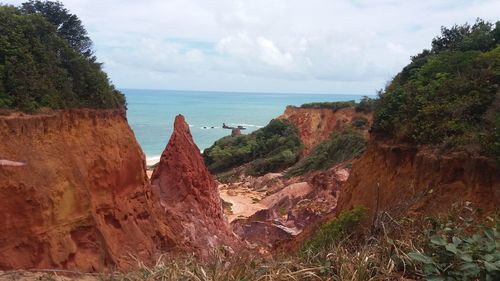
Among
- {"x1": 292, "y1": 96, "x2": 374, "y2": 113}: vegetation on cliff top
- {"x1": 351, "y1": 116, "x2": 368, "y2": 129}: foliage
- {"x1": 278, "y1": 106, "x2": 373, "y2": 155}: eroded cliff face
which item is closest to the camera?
{"x1": 351, "y1": 116, "x2": 368, "y2": 129}: foliage

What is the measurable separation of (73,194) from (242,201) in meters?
25.9

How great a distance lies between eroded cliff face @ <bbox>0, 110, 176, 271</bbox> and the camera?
38.6ft

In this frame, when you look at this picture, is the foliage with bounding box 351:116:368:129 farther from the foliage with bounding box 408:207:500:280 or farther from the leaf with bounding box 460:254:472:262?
the leaf with bounding box 460:254:472:262

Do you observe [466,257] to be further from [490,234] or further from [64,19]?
[64,19]

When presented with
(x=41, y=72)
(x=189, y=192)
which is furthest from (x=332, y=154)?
(x=41, y=72)

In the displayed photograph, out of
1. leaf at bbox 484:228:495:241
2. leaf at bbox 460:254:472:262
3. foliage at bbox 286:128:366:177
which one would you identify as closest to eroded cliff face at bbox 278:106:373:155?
foliage at bbox 286:128:366:177

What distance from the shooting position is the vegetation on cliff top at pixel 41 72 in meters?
13.2

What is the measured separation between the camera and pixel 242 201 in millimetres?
38594

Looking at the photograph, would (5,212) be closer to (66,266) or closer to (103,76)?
(66,266)

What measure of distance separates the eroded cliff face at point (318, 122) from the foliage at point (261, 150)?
1595 millimetres

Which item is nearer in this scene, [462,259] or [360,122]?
[462,259]

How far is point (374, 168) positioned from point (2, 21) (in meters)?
11.8

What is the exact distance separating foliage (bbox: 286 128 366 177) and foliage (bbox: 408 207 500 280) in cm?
3817

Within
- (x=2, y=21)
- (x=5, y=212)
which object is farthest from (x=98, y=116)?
(x=5, y=212)
